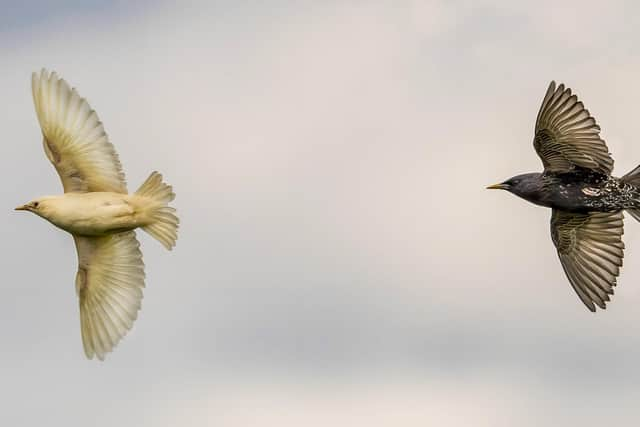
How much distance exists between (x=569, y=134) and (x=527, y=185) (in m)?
0.87

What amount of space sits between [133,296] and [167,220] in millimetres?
1611

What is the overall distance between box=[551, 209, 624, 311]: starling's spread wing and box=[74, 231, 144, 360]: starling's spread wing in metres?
5.86

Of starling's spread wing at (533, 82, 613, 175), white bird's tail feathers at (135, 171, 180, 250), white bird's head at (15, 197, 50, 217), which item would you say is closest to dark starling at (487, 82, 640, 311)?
starling's spread wing at (533, 82, 613, 175)

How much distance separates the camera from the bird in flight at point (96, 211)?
60.1ft

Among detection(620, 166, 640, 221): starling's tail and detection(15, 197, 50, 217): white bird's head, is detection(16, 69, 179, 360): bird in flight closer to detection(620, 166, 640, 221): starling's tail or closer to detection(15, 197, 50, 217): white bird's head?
detection(15, 197, 50, 217): white bird's head

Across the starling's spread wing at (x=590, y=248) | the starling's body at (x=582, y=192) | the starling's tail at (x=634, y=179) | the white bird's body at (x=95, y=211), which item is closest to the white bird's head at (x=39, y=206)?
the white bird's body at (x=95, y=211)

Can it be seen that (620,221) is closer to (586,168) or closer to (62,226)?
(586,168)

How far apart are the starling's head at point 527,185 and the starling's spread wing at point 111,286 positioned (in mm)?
5026

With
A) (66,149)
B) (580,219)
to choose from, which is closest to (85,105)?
(66,149)

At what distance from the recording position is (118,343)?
1945cm

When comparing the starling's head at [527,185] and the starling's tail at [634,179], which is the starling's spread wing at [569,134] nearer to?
the starling's head at [527,185]

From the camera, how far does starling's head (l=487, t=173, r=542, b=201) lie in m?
20.3

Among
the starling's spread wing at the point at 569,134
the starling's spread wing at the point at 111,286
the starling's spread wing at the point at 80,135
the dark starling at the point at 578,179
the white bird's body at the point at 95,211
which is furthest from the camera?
the starling's spread wing at the point at 569,134

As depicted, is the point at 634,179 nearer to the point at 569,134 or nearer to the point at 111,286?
the point at 569,134
